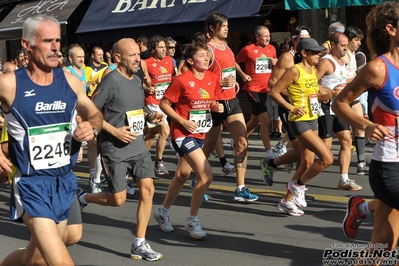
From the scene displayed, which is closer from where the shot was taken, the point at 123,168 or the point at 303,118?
the point at 123,168

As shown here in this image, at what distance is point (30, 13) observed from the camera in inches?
826

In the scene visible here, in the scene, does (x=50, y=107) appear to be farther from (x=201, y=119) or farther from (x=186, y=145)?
(x=201, y=119)

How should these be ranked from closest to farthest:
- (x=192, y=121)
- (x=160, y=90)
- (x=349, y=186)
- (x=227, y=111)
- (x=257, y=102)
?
1. (x=192, y=121)
2. (x=227, y=111)
3. (x=349, y=186)
4. (x=257, y=102)
5. (x=160, y=90)

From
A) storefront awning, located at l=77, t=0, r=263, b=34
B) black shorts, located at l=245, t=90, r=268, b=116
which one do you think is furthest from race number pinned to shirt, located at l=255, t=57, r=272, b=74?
storefront awning, located at l=77, t=0, r=263, b=34

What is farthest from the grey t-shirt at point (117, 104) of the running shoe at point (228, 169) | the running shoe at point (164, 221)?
the running shoe at point (228, 169)

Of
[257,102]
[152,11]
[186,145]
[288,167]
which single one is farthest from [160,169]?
[152,11]

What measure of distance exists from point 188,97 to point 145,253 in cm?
154

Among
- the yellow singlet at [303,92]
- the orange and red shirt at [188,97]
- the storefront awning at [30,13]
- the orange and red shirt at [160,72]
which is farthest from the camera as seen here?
the storefront awning at [30,13]

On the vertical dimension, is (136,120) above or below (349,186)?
above

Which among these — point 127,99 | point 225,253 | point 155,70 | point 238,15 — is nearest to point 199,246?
point 225,253

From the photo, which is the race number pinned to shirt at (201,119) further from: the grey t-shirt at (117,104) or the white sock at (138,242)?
the white sock at (138,242)

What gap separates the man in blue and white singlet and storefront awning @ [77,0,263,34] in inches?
385

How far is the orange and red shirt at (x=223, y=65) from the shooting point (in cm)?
914

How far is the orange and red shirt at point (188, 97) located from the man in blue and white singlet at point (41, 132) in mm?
2427
